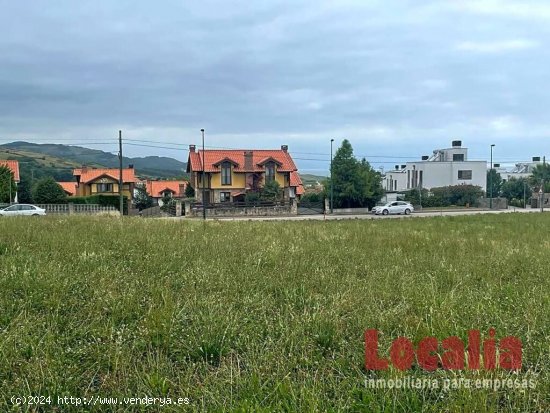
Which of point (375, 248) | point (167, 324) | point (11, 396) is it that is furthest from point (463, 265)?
point (11, 396)

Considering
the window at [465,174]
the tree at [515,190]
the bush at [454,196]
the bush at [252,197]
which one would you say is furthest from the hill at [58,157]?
the tree at [515,190]

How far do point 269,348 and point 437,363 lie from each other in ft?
4.22

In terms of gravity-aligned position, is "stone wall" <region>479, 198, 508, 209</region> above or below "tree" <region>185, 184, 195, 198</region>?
below

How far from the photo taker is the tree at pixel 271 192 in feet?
178

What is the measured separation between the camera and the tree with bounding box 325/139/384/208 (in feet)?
175

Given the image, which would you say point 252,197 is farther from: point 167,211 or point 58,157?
point 58,157

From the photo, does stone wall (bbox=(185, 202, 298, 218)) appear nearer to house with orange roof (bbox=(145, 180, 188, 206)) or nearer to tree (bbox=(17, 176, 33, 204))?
tree (bbox=(17, 176, 33, 204))

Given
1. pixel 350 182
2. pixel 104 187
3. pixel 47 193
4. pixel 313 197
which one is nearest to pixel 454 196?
pixel 350 182

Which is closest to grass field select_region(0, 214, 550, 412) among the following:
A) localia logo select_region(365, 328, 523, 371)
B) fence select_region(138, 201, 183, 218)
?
localia logo select_region(365, 328, 523, 371)

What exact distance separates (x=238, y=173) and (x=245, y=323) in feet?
185

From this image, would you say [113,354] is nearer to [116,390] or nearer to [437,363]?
[116,390]

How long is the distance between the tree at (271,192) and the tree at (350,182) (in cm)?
647

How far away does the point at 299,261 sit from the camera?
694 cm

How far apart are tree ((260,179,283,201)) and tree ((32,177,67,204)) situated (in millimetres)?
24474
